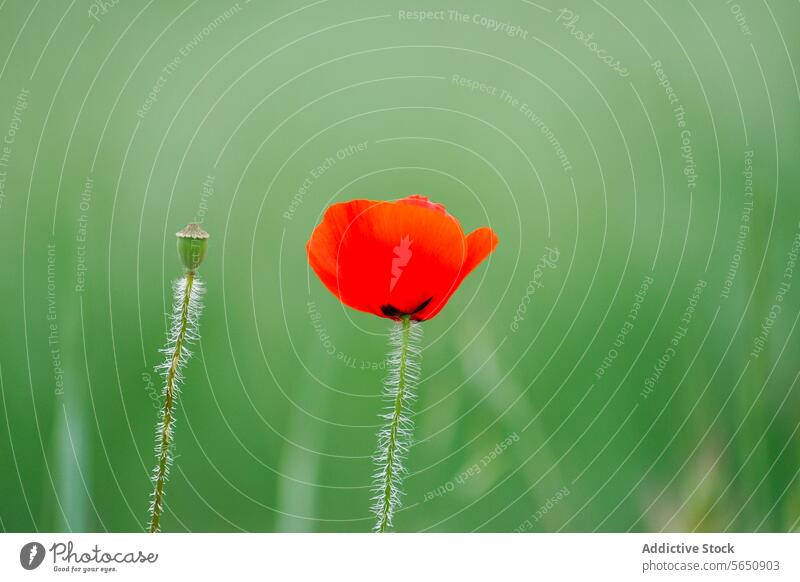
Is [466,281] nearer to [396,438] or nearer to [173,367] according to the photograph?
[396,438]

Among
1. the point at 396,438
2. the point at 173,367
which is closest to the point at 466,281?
the point at 396,438

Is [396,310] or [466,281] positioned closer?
[396,310]

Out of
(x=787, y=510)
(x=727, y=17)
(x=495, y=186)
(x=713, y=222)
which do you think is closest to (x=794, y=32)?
(x=727, y=17)

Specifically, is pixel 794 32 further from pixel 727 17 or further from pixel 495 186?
pixel 495 186

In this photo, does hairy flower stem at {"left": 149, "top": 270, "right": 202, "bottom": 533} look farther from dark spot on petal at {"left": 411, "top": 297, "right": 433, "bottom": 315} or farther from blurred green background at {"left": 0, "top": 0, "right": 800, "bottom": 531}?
dark spot on petal at {"left": 411, "top": 297, "right": 433, "bottom": 315}

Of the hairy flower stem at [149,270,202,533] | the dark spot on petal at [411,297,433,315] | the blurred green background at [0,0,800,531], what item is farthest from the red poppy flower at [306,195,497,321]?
the blurred green background at [0,0,800,531]

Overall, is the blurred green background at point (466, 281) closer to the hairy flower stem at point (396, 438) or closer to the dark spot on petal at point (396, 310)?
the hairy flower stem at point (396, 438)

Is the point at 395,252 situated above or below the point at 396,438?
above

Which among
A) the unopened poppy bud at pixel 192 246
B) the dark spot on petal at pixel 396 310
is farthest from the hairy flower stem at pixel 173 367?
the dark spot on petal at pixel 396 310
